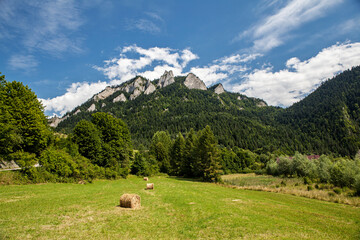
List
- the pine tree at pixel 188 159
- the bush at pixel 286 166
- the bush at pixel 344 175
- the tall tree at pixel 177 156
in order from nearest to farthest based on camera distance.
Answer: the bush at pixel 344 175, the pine tree at pixel 188 159, the tall tree at pixel 177 156, the bush at pixel 286 166

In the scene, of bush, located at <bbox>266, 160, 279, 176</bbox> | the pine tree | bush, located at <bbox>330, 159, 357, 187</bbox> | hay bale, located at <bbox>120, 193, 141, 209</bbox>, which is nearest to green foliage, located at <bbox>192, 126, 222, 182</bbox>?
A: the pine tree

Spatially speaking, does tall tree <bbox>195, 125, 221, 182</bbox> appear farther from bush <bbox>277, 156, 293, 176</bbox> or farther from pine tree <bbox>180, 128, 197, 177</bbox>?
bush <bbox>277, 156, 293, 176</bbox>

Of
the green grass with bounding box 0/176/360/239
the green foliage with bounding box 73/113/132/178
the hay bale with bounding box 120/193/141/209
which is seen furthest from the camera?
the green foliage with bounding box 73/113/132/178

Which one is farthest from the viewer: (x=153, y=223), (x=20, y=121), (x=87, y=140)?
(x=87, y=140)

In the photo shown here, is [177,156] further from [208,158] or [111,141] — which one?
[111,141]

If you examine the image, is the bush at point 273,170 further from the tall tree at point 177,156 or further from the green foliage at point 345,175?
the tall tree at point 177,156

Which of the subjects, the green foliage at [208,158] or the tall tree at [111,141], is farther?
the green foliage at [208,158]

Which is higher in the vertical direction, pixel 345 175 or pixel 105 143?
pixel 105 143

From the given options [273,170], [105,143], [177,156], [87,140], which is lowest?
[273,170]

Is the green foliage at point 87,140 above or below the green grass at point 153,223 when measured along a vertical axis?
above

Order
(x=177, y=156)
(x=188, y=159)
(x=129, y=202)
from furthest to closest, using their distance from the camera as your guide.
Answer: (x=177, y=156), (x=188, y=159), (x=129, y=202)

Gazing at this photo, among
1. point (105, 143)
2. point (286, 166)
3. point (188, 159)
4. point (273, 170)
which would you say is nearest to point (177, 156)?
point (188, 159)

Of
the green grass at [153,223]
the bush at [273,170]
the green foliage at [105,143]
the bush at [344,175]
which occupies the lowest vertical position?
the bush at [273,170]

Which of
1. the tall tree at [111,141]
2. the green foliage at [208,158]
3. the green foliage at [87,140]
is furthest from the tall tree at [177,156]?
the green foliage at [87,140]
